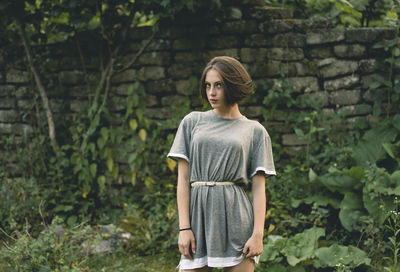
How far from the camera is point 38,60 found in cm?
498

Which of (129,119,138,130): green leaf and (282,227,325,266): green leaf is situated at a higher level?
(129,119,138,130): green leaf

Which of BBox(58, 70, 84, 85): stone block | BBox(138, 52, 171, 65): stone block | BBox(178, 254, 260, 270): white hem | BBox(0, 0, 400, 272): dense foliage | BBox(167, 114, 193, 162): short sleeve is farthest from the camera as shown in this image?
BBox(58, 70, 84, 85): stone block

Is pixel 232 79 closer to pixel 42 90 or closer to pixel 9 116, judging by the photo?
pixel 42 90

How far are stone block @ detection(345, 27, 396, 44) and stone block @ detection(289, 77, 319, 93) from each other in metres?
0.54

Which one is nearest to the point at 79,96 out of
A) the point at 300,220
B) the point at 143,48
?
the point at 143,48

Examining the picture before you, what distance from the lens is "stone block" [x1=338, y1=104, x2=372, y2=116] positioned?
4.41m

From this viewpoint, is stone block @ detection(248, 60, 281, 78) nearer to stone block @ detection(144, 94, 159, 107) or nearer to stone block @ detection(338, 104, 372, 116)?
stone block @ detection(338, 104, 372, 116)

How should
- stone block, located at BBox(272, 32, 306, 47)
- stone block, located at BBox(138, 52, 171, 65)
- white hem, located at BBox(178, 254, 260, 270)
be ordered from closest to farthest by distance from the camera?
white hem, located at BBox(178, 254, 260, 270), stone block, located at BBox(272, 32, 306, 47), stone block, located at BBox(138, 52, 171, 65)

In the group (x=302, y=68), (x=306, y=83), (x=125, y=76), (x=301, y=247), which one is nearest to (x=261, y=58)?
(x=302, y=68)

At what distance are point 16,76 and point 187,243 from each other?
3942 millimetres

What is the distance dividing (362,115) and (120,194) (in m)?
2.76

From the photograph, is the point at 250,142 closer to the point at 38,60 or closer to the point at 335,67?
the point at 335,67

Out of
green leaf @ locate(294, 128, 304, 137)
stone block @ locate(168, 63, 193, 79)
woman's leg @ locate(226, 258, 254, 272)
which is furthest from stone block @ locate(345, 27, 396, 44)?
woman's leg @ locate(226, 258, 254, 272)

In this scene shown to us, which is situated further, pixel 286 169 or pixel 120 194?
pixel 120 194
